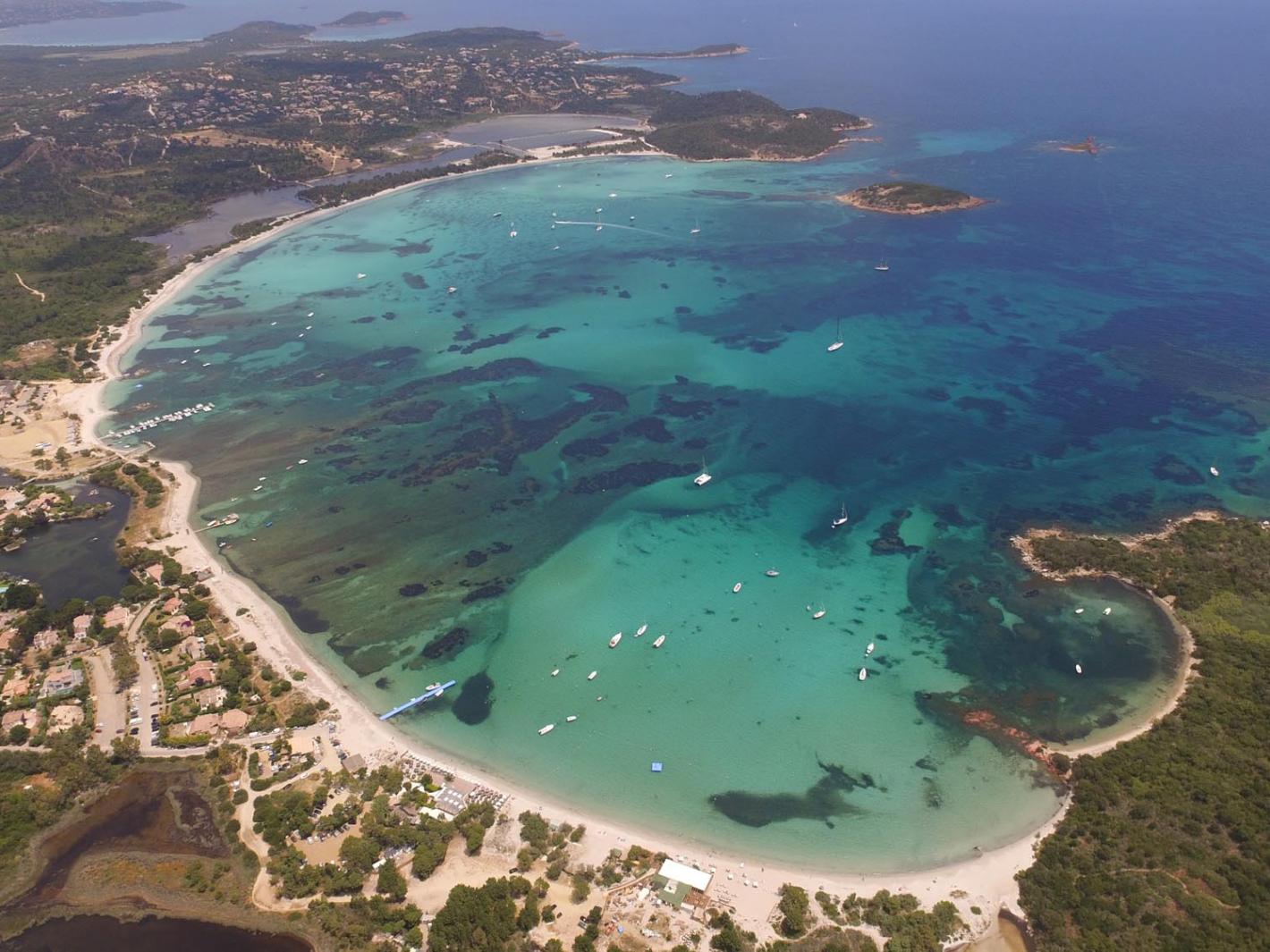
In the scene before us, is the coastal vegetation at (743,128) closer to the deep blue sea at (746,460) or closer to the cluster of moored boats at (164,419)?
the deep blue sea at (746,460)

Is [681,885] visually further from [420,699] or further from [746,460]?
[746,460]

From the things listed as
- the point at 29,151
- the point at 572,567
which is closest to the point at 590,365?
the point at 572,567

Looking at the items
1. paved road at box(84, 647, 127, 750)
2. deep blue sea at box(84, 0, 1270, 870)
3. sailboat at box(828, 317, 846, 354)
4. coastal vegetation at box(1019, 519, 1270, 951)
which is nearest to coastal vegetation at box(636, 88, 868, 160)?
deep blue sea at box(84, 0, 1270, 870)

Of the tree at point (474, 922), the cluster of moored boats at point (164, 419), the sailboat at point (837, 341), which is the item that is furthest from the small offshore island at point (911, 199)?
the tree at point (474, 922)

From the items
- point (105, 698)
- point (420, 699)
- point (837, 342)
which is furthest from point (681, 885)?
point (837, 342)

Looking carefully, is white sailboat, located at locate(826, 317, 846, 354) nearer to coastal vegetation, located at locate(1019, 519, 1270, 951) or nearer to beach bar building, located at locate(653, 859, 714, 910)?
coastal vegetation, located at locate(1019, 519, 1270, 951)
